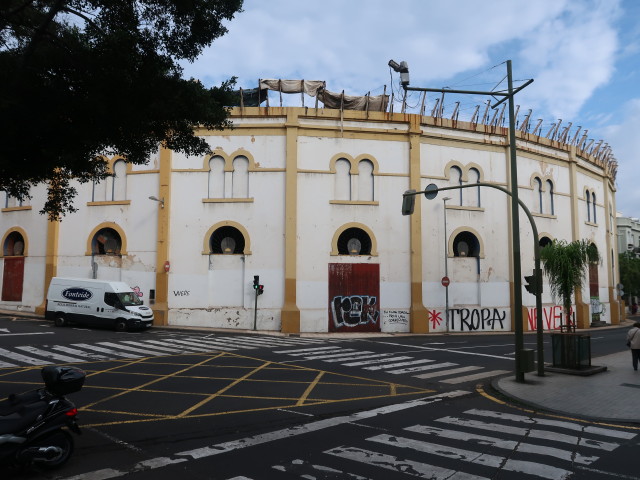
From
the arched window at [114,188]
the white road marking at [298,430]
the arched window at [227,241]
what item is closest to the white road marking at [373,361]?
the white road marking at [298,430]

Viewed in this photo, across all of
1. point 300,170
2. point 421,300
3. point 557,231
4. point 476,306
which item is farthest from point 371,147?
point 557,231

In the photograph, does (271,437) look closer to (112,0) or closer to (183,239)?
(112,0)

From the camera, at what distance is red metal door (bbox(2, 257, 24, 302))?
1102 inches

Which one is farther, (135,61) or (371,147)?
(371,147)

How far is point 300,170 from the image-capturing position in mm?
25156

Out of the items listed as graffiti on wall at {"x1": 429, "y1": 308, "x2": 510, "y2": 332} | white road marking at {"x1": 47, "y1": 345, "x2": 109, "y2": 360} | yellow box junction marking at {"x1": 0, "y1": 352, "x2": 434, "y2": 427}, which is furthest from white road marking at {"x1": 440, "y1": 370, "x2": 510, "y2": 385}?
graffiti on wall at {"x1": 429, "y1": 308, "x2": 510, "y2": 332}

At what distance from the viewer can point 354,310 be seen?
25.2m

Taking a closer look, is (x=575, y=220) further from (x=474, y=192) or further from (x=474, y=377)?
(x=474, y=377)

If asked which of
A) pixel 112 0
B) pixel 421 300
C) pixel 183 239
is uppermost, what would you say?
pixel 112 0

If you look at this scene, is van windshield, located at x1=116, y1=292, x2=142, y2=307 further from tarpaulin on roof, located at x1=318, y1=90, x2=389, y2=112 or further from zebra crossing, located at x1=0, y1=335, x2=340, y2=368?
tarpaulin on roof, located at x1=318, y1=90, x2=389, y2=112

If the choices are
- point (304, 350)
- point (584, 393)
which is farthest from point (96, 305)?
point (584, 393)

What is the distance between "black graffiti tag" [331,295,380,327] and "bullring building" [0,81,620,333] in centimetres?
6

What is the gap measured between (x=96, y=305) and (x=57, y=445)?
18.5 meters

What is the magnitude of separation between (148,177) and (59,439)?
21686 millimetres
